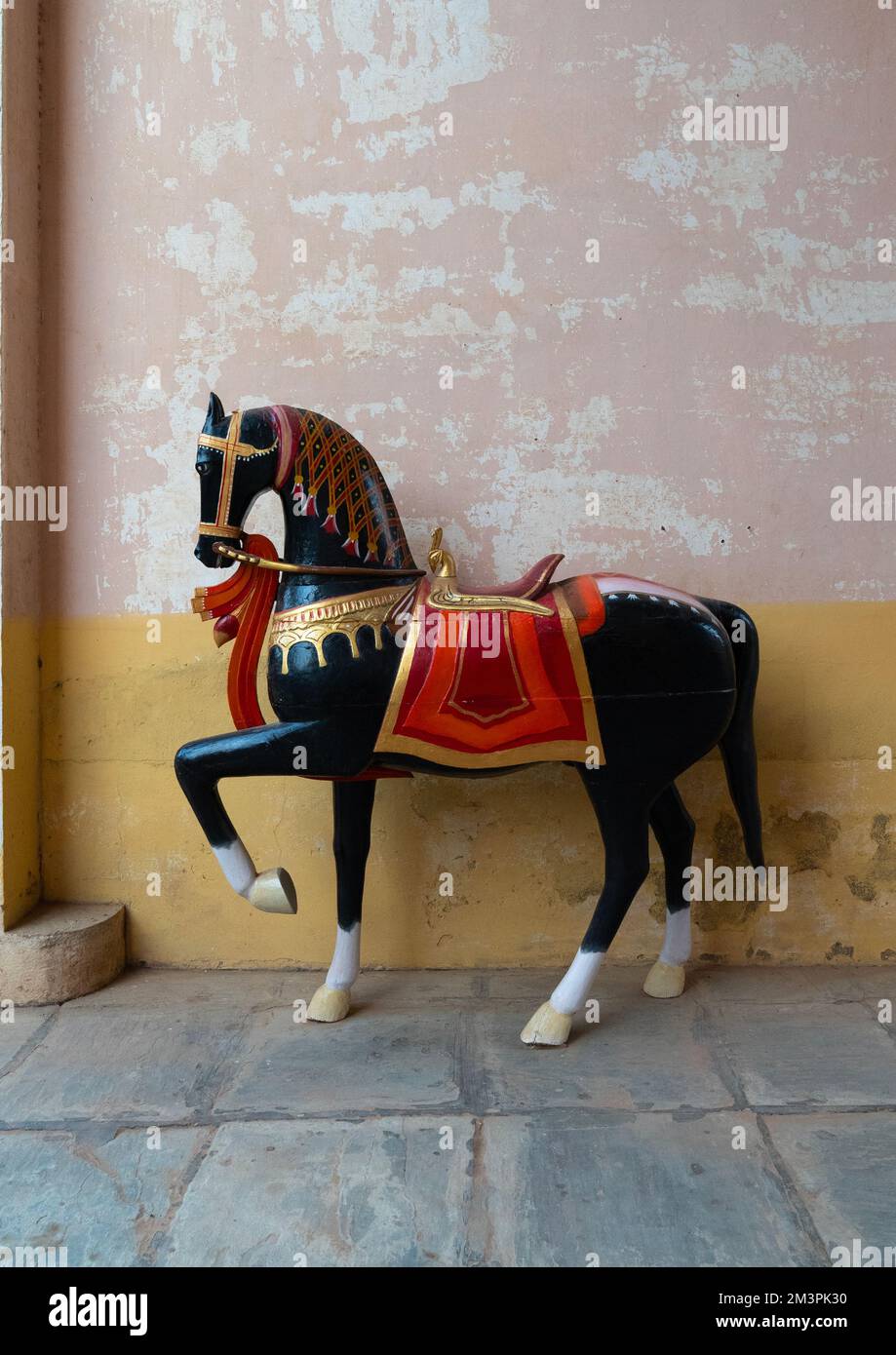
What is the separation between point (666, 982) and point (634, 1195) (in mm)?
1040

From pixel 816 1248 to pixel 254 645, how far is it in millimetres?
1830

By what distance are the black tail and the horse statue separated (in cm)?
14

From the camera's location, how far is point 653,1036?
261cm

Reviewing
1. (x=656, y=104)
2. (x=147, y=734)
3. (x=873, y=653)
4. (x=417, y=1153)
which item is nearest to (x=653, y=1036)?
(x=417, y=1153)

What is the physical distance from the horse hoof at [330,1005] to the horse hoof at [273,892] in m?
0.41

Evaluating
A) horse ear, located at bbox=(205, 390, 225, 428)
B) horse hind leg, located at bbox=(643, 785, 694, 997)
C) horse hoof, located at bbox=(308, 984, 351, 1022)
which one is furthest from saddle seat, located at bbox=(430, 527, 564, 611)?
horse hoof, located at bbox=(308, 984, 351, 1022)

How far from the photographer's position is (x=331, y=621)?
95.0 inches

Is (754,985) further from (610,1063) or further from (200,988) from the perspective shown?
(200,988)

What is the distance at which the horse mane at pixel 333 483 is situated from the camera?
2.42 meters

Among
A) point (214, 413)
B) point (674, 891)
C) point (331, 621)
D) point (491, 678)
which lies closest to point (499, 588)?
point (491, 678)

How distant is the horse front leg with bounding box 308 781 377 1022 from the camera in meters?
2.76

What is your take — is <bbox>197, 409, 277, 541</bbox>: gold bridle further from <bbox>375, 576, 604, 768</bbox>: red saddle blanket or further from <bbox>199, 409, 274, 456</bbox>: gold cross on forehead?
<bbox>375, 576, 604, 768</bbox>: red saddle blanket

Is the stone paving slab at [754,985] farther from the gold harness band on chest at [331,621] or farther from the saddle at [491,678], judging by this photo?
the gold harness band on chest at [331,621]
